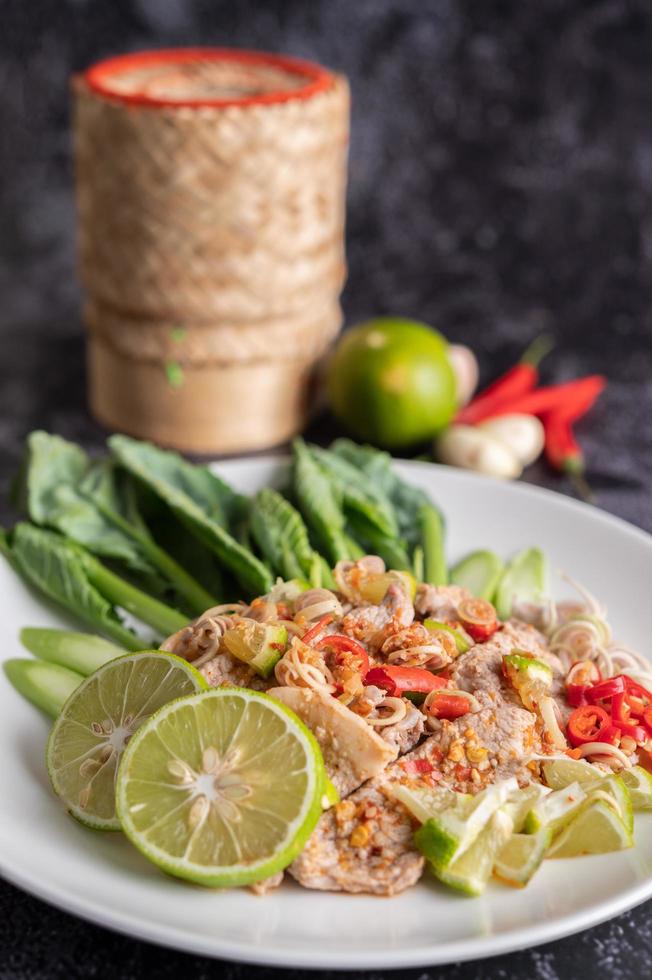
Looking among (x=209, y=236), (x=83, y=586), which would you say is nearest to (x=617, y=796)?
(x=83, y=586)

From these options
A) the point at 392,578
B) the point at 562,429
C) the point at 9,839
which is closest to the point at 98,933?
the point at 9,839

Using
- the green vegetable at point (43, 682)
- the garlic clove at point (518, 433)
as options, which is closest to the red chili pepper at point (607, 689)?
A: the green vegetable at point (43, 682)

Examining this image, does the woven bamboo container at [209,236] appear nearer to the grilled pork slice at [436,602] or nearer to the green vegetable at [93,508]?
the green vegetable at [93,508]

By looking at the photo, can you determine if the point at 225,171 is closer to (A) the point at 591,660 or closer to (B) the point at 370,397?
(B) the point at 370,397

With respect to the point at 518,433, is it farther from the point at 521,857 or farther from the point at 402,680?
the point at 521,857

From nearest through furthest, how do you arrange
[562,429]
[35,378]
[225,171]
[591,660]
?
[591,660] → [225,171] → [562,429] → [35,378]

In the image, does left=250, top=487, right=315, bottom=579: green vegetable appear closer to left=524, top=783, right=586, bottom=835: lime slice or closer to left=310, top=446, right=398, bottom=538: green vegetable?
left=310, top=446, right=398, bottom=538: green vegetable

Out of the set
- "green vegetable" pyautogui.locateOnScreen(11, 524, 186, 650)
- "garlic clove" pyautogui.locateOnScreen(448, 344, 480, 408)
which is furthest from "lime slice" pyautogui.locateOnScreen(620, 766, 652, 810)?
"garlic clove" pyautogui.locateOnScreen(448, 344, 480, 408)
